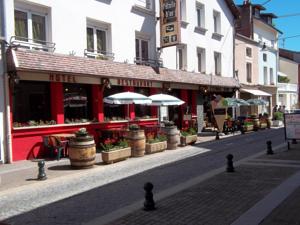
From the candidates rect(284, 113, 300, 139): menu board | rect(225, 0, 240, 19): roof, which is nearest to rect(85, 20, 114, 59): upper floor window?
rect(284, 113, 300, 139): menu board

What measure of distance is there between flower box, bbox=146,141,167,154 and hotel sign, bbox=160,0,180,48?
21.0 ft

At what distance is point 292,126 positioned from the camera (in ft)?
48.5

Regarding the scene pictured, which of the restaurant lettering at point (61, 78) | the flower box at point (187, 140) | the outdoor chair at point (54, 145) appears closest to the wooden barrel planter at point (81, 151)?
the outdoor chair at point (54, 145)

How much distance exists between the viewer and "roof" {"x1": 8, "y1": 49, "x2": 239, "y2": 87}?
43.2ft

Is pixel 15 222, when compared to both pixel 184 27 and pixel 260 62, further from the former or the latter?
pixel 260 62

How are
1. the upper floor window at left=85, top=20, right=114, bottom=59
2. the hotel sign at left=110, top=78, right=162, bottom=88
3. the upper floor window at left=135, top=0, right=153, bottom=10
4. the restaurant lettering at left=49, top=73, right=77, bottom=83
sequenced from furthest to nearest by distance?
the upper floor window at left=135, top=0, right=153, bottom=10 → the hotel sign at left=110, top=78, right=162, bottom=88 → the upper floor window at left=85, top=20, right=114, bottom=59 → the restaurant lettering at left=49, top=73, right=77, bottom=83

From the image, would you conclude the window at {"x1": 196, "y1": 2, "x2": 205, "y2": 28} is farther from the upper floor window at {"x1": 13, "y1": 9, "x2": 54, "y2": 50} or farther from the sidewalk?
the sidewalk

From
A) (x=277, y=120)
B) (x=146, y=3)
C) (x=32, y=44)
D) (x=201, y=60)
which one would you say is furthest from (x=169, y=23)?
(x=277, y=120)

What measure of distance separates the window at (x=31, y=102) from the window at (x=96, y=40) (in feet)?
9.91

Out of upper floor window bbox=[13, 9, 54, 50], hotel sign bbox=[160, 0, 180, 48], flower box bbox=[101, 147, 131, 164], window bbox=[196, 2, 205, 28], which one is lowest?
flower box bbox=[101, 147, 131, 164]

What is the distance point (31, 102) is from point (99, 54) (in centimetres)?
405

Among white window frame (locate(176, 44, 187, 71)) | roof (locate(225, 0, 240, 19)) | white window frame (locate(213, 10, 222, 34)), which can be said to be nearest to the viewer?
white window frame (locate(176, 44, 187, 71))

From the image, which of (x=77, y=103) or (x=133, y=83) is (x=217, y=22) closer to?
(x=133, y=83)

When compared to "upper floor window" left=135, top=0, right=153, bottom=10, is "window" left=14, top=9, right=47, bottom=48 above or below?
below
